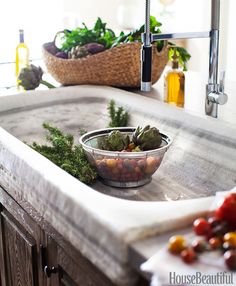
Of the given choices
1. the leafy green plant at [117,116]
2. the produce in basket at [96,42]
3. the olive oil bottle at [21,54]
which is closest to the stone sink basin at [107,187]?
the leafy green plant at [117,116]

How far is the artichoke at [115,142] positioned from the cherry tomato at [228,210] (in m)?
0.60

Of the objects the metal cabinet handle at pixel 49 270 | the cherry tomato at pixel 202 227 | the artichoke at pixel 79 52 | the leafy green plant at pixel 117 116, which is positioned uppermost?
the artichoke at pixel 79 52

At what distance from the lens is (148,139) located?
1.21m

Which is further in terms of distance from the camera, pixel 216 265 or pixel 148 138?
pixel 148 138

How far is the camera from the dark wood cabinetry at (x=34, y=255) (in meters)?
0.87

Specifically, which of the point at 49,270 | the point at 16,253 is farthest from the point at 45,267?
the point at 16,253

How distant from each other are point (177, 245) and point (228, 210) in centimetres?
8

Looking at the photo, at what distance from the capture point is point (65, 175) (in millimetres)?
890

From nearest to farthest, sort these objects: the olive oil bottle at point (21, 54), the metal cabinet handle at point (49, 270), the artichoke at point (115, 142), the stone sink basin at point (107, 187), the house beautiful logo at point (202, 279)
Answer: the house beautiful logo at point (202, 279)
the stone sink basin at point (107, 187)
the metal cabinet handle at point (49, 270)
the artichoke at point (115, 142)
the olive oil bottle at point (21, 54)

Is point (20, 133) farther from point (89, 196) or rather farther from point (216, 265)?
point (216, 265)

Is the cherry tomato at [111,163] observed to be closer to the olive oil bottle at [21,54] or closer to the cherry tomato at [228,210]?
the cherry tomato at [228,210]

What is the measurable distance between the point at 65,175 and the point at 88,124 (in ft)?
2.30

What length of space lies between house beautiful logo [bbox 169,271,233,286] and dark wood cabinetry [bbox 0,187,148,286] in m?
0.21

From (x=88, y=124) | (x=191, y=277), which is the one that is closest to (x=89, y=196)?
(x=191, y=277)
